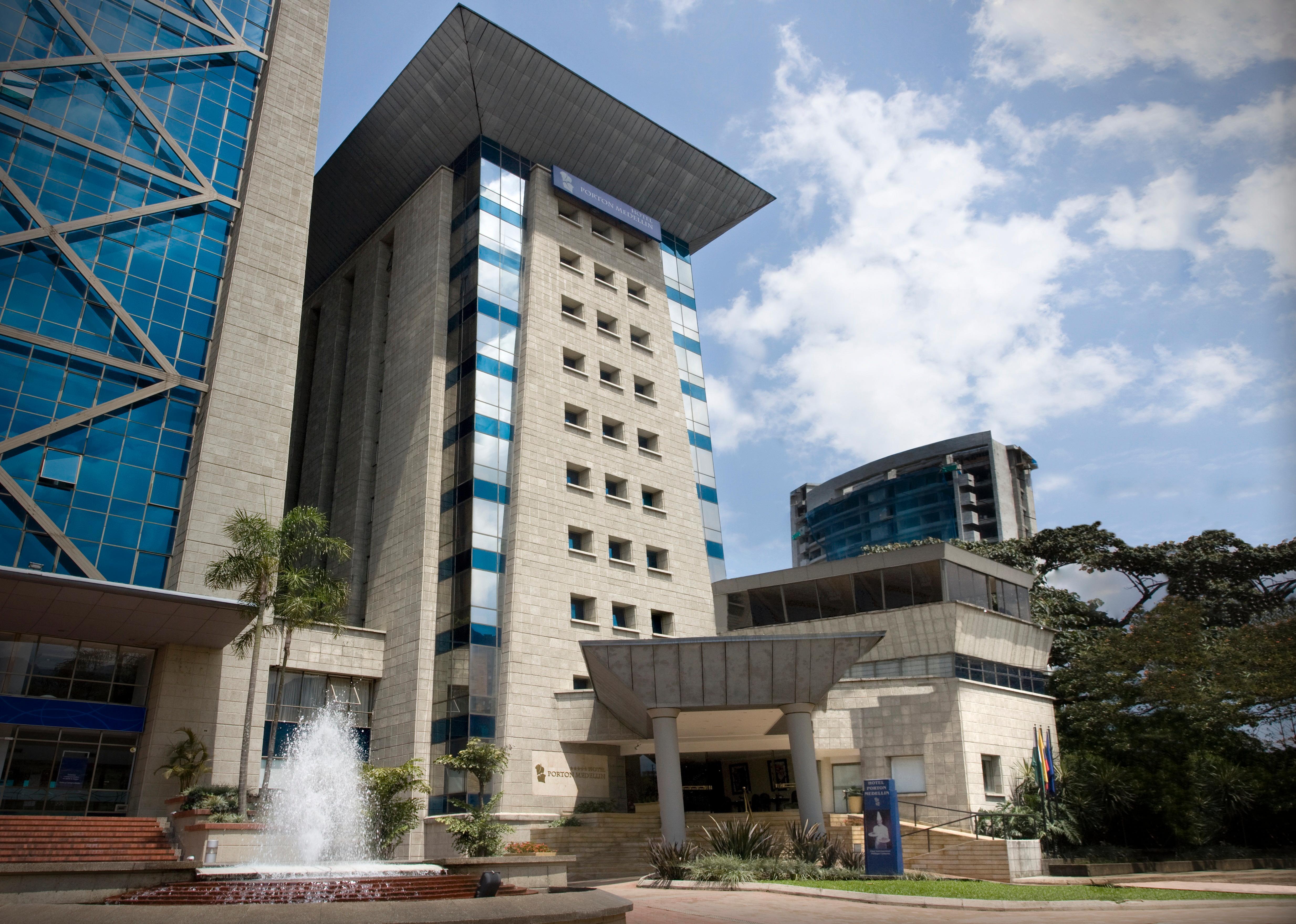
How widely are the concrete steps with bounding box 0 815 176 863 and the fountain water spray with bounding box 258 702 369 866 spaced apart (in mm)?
3274

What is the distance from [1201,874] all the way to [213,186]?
4549cm

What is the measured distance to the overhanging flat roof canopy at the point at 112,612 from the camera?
90.4 feet

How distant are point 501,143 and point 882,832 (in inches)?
1515

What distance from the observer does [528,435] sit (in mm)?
42062

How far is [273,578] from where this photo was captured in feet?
104

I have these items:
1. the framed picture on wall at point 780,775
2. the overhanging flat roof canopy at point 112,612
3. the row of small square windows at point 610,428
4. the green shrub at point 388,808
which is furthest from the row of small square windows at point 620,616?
the overhanging flat roof canopy at point 112,612

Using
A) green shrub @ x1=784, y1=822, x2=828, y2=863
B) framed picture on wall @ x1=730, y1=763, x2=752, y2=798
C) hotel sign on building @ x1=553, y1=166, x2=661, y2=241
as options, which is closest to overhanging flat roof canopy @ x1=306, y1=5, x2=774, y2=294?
hotel sign on building @ x1=553, y1=166, x2=661, y2=241

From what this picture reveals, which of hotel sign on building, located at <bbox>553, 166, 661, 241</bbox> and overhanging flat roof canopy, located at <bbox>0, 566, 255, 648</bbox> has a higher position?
hotel sign on building, located at <bbox>553, 166, 661, 241</bbox>

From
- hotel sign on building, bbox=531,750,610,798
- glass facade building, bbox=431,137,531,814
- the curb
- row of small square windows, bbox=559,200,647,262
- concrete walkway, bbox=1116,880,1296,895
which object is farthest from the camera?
row of small square windows, bbox=559,200,647,262

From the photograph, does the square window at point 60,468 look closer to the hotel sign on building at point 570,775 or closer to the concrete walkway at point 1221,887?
the hotel sign on building at point 570,775

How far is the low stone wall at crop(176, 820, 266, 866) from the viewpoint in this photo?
86.9ft

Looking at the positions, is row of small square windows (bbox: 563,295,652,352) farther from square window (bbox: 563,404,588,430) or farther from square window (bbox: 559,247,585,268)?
square window (bbox: 563,404,588,430)

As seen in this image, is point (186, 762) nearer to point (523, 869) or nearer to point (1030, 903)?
point (523, 869)

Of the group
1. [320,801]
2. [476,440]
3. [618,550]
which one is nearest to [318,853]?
[320,801]
